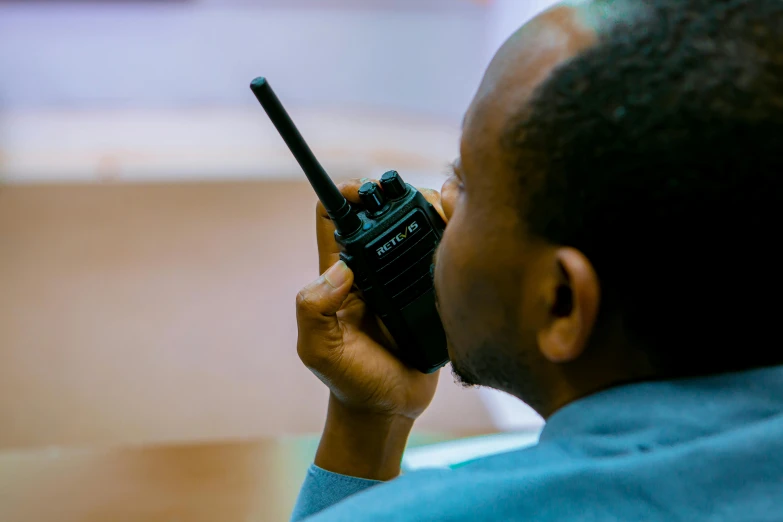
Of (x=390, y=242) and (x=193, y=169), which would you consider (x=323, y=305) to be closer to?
(x=390, y=242)

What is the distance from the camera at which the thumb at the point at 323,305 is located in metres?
0.65

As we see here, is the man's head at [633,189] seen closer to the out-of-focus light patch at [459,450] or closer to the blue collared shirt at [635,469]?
the blue collared shirt at [635,469]

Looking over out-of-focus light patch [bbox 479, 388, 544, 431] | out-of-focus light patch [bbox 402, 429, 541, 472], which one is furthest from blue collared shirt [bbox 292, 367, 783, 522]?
out-of-focus light patch [bbox 479, 388, 544, 431]

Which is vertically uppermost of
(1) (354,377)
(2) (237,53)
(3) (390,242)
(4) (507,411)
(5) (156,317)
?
(2) (237,53)

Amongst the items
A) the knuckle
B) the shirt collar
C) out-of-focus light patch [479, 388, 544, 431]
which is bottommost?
out-of-focus light patch [479, 388, 544, 431]

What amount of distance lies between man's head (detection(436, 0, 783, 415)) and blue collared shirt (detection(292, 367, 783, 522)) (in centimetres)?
2

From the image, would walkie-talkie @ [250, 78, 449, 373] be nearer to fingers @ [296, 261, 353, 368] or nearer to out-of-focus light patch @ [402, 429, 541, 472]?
fingers @ [296, 261, 353, 368]

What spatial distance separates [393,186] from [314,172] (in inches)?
2.6

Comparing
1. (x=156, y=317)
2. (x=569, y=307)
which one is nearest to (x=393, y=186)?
(x=569, y=307)

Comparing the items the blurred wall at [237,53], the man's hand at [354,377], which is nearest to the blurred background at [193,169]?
the blurred wall at [237,53]

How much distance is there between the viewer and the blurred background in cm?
180

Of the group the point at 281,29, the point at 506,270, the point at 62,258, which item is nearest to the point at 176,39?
the point at 281,29

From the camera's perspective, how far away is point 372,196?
63 centimetres

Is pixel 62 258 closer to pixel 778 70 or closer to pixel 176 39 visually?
pixel 176 39
